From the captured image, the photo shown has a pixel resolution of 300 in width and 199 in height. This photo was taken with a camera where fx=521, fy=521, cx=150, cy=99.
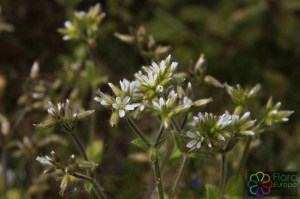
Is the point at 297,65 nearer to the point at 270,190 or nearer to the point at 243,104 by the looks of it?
the point at 270,190

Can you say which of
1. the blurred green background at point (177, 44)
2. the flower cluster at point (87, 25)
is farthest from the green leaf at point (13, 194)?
the flower cluster at point (87, 25)

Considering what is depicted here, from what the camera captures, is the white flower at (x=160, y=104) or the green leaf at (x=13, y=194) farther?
the green leaf at (x=13, y=194)

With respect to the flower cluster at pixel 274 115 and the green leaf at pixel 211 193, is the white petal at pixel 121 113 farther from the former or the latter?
the flower cluster at pixel 274 115

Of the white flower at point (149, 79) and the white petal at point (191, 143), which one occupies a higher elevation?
the white flower at point (149, 79)

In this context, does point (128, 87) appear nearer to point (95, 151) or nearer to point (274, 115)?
point (274, 115)

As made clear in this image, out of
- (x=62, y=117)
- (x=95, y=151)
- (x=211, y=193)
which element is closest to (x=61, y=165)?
(x=62, y=117)

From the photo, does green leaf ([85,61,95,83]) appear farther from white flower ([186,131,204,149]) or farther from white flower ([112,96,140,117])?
white flower ([186,131,204,149])

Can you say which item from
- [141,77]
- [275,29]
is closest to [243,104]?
[141,77]
